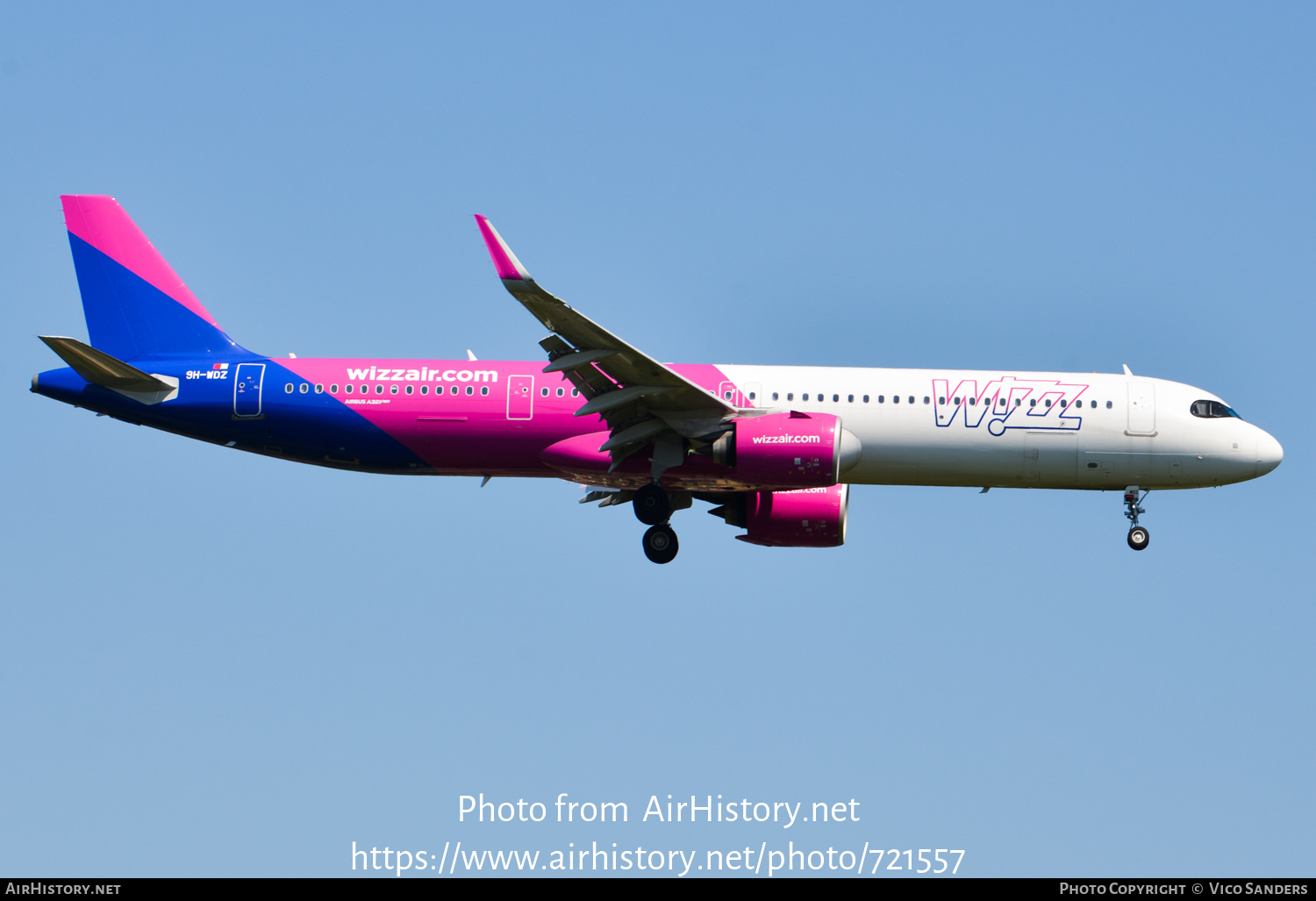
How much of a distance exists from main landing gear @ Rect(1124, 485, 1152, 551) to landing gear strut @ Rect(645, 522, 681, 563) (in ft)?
32.1

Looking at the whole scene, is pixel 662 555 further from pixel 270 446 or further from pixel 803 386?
pixel 270 446

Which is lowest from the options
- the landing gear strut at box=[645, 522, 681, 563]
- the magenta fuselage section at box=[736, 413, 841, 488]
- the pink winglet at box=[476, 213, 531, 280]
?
the landing gear strut at box=[645, 522, 681, 563]

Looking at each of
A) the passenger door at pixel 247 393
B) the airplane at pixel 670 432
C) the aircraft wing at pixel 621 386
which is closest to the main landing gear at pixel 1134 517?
the airplane at pixel 670 432

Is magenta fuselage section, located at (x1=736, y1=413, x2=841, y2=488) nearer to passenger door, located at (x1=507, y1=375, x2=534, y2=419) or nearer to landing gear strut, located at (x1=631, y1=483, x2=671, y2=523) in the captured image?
landing gear strut, located at (x1=631, y1=483, x2=671, y2=523)

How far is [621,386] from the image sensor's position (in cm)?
2822

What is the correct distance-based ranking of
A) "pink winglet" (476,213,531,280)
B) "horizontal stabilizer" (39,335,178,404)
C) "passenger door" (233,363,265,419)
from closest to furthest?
"pink winglet" (476,213,531,280)
"horizontal stabilizer" (39,335,178,404)
"passenger door" (233,363,265,419)

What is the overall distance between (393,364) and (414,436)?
1.78 metres

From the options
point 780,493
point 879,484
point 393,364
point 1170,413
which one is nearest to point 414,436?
point 393,364

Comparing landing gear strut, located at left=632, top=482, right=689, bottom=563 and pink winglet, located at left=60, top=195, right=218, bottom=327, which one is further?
pink winglet, located at left=60, top=195, right=218, bottom=327

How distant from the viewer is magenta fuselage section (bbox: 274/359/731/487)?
2945cm

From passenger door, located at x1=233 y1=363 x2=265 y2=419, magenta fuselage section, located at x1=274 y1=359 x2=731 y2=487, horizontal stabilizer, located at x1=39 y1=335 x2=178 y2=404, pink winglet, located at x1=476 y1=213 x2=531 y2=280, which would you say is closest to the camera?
pink winglet, located at x1=476 y1=213 x2=531 y2=280

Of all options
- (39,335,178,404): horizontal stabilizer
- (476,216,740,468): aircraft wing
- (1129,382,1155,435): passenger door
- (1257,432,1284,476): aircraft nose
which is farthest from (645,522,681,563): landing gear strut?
(1257,432,1284,476): aircraft nose

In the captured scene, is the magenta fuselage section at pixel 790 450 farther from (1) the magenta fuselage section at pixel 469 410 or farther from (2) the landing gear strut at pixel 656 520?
(2) the landing gear strut at pixel 656 520

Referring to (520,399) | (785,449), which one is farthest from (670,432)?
(520,399)
